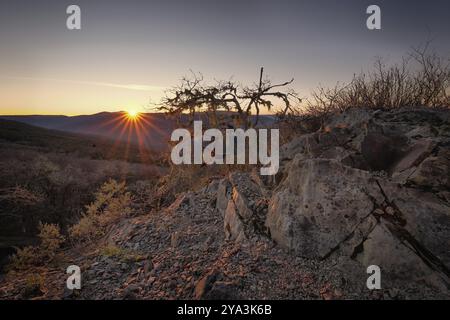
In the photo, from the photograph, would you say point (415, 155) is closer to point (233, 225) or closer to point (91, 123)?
point (233, 225)

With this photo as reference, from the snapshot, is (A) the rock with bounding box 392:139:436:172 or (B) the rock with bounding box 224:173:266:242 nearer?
(A) the rock with bounding box 392:139:436:172

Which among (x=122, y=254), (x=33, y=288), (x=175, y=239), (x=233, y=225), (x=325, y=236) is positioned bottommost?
(x=33, y=288)

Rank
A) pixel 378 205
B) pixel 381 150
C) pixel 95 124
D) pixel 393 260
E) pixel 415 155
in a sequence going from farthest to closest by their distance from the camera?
pixel 95 124 < pixel 381 150 < pixel 415 155 < pixel 378 205 < pixel 393 260

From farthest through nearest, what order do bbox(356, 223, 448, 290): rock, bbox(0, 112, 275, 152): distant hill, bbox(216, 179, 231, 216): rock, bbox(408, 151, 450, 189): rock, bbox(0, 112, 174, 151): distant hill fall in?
bbox(0, 112, 174, 151): distant hill → bbox(0, 112, 275, 152): distant hill → bbox(216, 179, 231, 216): rock → bbox(408, 151, 450, 189): rock → bbox(356, 223, 448, 290): rock

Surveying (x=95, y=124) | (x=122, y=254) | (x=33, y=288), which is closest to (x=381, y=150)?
(x=122, y=254)

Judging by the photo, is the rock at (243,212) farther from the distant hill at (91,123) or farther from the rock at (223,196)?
the distant hill at (91,123)

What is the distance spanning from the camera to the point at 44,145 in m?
39.1

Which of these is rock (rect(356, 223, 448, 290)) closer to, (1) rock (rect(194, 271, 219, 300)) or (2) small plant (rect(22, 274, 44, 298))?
(1) rock (rect(194, 271, 219, 300))

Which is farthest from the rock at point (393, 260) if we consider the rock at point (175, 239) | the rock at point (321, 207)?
the rock at point (175, 239)

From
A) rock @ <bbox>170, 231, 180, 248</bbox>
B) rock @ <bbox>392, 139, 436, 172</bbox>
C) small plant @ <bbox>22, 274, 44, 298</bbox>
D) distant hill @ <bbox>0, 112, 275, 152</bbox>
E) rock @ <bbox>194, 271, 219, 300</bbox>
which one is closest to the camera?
rock @ <bbox>194, 271, 219, 300</bbox>

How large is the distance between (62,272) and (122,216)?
2.77m

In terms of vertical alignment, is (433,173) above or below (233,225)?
above

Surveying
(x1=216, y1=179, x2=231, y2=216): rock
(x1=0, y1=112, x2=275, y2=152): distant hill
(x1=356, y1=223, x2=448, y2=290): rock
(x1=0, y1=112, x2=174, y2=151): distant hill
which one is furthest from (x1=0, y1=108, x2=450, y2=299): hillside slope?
(x1=0, y1=112, x2=174, y2=151): distant hill

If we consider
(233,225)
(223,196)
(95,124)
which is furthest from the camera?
(95,124)
